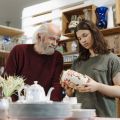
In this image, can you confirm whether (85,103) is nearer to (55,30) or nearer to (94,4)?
(55,30)

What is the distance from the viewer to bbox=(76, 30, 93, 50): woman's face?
6.72ft

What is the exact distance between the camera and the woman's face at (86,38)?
2.05 m

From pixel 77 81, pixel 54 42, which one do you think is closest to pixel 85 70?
pixel 77 81

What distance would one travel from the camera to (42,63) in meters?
2.36

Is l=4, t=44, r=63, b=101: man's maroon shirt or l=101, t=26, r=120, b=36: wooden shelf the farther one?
l=101, t=26, r=120, b=36: wooden shelf

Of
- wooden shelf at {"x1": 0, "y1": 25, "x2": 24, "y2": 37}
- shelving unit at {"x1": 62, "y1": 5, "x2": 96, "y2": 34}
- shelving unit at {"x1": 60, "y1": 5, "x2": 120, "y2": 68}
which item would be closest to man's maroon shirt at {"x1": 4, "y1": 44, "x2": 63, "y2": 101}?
shelving unit at {"x1": 60, "y1": 5, "x2": 120, "y2": 68}

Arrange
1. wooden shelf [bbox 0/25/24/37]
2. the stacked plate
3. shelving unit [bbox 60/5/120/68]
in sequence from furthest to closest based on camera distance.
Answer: wooden shelf [bbox 0/25/24/37] < shelving unit [bbox 60/5/120/68] < the stacked plate

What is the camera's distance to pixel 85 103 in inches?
75.4

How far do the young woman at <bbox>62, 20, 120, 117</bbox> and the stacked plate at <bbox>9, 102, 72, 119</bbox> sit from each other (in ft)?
3.03

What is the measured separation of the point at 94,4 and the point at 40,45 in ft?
4.55

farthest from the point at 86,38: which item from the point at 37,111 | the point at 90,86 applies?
the point at 37,111

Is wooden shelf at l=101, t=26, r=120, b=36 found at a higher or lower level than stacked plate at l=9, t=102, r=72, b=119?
higher

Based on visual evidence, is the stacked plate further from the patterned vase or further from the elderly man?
the patterned vase

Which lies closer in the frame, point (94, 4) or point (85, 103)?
point (85, 103)
